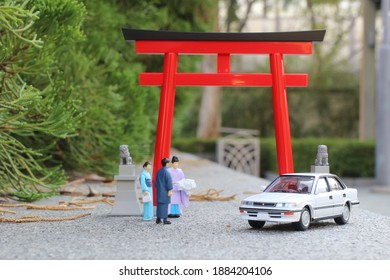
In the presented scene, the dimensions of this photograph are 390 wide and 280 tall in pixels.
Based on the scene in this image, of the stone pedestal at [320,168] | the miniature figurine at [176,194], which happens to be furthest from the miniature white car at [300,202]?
the miniature figurine at [176,194]

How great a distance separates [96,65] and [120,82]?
694 millimetres

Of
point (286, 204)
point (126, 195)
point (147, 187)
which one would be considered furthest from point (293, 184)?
point (126, 195)

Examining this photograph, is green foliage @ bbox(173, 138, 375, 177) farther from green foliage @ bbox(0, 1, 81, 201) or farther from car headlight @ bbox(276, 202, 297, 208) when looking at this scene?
car headlight @ bbox(276, 202, 297, 208)

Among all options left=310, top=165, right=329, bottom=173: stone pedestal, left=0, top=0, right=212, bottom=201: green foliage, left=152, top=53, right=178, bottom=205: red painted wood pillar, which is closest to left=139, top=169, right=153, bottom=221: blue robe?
left=152, top=53, right=178, bottom=205: red painted wood pillar

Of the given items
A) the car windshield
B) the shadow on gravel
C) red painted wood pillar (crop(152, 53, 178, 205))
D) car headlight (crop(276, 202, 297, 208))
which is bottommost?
the shadow on gravel

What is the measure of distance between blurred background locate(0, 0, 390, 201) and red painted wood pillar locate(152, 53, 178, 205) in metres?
1.87

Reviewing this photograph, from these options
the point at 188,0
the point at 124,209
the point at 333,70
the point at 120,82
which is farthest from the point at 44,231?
the point at 333,70

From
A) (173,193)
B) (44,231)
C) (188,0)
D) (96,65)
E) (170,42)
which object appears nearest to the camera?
(44,231)

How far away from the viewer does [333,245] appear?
830cm

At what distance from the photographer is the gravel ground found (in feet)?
25.2

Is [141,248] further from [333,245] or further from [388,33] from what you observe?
[388,33]

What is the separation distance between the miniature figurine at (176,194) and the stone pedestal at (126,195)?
500 millimetres

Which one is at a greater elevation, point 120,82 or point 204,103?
point 204,103

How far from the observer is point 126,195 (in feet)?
34.8
